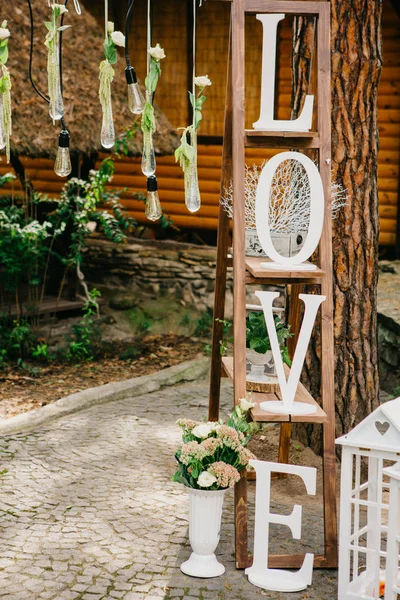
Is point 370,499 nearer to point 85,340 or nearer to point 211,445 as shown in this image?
point 211,445

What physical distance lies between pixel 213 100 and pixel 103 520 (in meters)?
6.84

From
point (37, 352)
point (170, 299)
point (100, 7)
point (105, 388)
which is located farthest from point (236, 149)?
point (100, 7)

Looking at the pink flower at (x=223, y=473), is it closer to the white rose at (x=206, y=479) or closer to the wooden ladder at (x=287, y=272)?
the white rose at (x=206, y=479)

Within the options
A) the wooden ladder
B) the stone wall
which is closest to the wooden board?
the wooden ladder

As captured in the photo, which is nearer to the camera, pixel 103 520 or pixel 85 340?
pixel 103 520

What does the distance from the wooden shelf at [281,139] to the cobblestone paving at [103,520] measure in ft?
6.54

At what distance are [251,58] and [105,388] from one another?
4.91 m

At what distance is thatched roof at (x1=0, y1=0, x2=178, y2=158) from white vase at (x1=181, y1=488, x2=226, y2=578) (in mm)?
4628

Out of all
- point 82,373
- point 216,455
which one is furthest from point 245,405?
point 82,373

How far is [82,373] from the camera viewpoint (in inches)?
305

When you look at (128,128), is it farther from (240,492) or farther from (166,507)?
(240,492)

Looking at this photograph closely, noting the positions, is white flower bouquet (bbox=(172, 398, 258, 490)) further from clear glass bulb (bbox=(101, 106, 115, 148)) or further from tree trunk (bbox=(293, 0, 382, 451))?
tree trunk (bbox=(293, 0, 382, 451))

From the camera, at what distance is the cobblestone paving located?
12.6 ft

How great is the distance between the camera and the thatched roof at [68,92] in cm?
782
